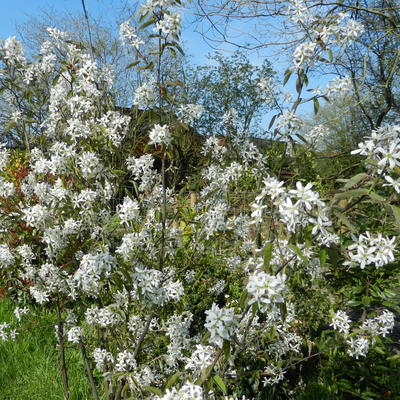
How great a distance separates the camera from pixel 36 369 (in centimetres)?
341

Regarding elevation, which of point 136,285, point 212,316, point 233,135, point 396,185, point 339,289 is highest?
point 233,135

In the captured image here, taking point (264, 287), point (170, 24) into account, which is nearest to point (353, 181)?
point (264, 287)

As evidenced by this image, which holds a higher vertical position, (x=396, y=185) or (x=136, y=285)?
(x=396, y=185)

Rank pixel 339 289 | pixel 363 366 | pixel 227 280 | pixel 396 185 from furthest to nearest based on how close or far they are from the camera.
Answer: pixel 227 280 < pixel 339 289 < pixel 363 366 < pixel 396 185

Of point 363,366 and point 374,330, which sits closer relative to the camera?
point 374,330

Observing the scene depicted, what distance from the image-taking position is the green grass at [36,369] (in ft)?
10.0

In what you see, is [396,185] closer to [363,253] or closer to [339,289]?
[363,253]

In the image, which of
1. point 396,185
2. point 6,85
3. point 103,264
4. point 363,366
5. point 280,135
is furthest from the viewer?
point 363,366

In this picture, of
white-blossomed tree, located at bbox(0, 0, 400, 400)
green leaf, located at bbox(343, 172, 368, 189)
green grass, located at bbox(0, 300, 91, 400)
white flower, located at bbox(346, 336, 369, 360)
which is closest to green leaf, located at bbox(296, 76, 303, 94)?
white-blossomed tree, located at bbox(0, 0, 400, 400)

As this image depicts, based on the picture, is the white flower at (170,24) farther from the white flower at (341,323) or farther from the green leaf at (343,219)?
the white flower at (341,323)

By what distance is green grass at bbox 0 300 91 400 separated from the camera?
120 inches

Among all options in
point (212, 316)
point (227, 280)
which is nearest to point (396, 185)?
point (212, 316)

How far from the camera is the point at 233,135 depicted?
7.79 feet

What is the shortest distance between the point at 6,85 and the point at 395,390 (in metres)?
3.21
